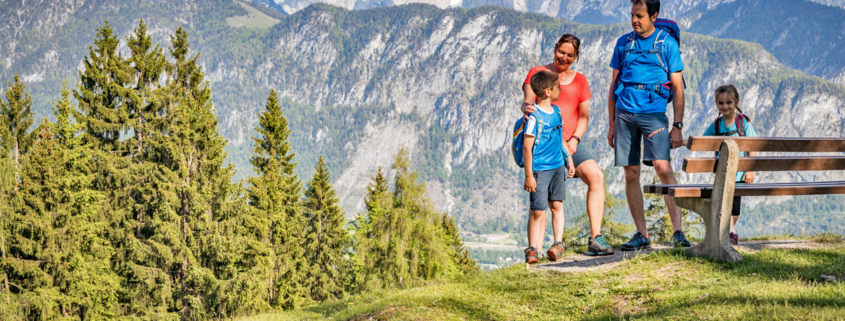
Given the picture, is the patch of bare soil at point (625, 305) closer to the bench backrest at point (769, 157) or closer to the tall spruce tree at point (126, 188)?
the bench backrest at point (769, 157)

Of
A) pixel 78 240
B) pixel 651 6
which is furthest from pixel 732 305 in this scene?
pixel 78 240

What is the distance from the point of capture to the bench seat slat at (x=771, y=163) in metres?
5.75

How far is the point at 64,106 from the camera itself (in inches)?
941

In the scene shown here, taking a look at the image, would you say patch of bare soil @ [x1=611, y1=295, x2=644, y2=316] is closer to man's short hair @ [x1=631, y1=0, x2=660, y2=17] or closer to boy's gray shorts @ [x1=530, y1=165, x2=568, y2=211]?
boy's gray shorts @ [x1=530, y1=165, x2=568, y2=211]

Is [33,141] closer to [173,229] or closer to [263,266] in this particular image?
[173,229]

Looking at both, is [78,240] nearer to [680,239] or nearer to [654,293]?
[680,239]

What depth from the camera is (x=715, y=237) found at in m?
5.91

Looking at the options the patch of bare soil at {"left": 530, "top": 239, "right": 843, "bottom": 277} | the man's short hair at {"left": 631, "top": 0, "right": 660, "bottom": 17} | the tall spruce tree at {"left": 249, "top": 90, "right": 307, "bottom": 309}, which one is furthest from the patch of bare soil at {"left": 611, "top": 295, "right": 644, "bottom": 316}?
the tall spruce tree at {"left": 249, "top": 90, "right": 307, "bottom": 309}

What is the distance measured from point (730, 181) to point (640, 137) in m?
1.51

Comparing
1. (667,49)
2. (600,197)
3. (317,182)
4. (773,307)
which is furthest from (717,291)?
(317,182)

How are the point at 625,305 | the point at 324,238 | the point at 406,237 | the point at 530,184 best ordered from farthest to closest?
the point at 324,238, the point at 406,237, the point at 530,184, the point at 625,305

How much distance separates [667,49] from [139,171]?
24920mm

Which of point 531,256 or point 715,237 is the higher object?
point 715,237

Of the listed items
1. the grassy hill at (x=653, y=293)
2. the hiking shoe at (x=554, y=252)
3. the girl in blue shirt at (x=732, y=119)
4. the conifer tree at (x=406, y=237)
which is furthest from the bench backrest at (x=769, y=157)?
the conifer tree at (x=406, y=237)
